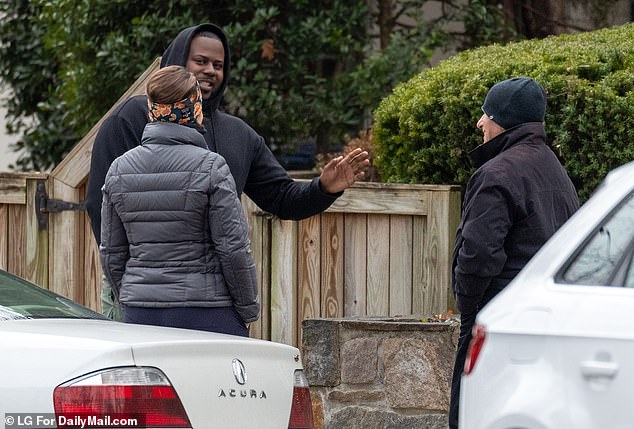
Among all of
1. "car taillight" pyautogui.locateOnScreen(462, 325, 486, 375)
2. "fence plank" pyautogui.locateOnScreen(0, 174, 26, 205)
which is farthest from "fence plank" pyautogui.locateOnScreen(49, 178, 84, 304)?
"car taillight" pyautogui.locateOnScreen(462, 325, 486, 375)

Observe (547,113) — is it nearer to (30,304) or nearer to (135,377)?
(30,304)

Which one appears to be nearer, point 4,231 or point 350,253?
point 350,253

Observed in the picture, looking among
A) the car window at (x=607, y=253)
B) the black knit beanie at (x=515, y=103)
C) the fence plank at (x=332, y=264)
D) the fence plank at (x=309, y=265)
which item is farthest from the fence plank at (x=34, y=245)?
the car window at (x=607, y=253)

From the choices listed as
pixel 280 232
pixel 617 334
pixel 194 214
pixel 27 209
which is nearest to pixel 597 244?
pixel 617 334

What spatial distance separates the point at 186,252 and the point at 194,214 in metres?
0.15

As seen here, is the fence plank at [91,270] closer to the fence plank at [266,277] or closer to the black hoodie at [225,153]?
the fence plank at [266,277]

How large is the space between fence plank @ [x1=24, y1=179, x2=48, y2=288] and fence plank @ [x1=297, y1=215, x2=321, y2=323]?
1.61 m

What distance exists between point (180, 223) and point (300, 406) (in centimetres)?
84

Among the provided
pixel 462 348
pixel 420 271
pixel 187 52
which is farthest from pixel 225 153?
pixel 420 271

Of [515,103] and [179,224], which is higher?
[515,103]

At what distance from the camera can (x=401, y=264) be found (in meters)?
6.59

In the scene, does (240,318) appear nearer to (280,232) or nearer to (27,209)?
(280,232)

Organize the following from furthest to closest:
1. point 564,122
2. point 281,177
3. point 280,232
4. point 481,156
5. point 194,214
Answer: point 280,232 < point 564,122 < point 281,177 < point 481,156 < point 194,214

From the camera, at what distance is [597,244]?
3.56 m
